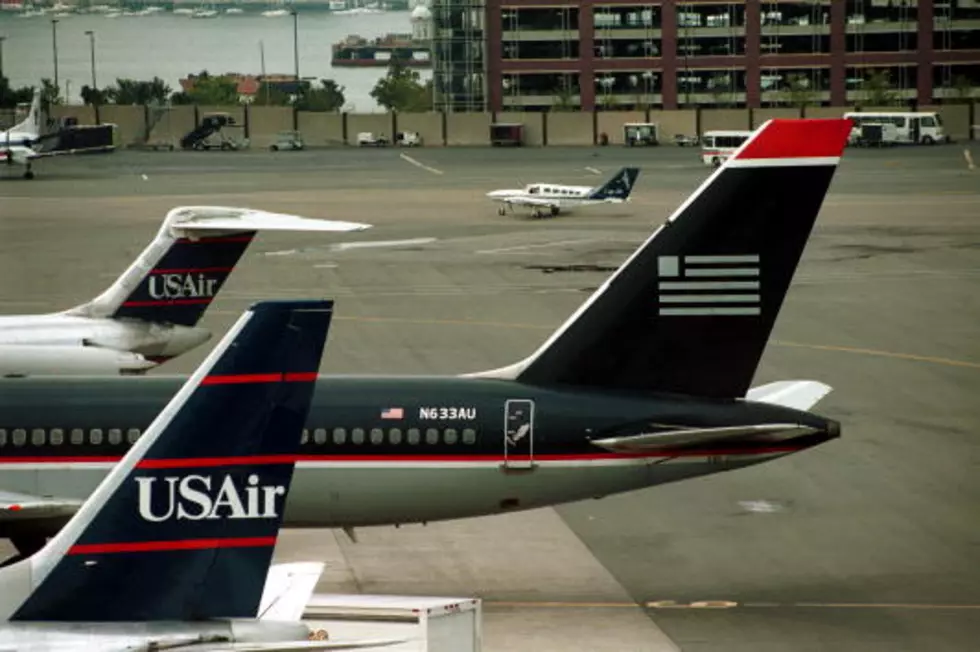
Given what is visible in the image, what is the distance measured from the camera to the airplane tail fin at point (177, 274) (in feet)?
149

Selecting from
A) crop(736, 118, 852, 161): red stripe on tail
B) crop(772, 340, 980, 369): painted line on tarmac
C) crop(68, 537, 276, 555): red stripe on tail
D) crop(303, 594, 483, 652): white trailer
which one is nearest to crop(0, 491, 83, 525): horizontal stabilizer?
crop(303, 594, 483, 652): white trailer

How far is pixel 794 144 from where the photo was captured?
3372 cm

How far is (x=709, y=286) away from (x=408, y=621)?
882 cm

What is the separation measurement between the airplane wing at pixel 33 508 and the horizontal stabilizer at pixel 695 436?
26.8 feet

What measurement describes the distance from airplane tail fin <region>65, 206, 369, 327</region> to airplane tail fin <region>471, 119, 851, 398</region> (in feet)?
43.6

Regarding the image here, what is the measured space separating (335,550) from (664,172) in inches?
4915

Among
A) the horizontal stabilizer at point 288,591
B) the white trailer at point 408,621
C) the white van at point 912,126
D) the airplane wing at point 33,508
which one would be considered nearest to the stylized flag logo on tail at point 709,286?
the white trailer at point 408,621

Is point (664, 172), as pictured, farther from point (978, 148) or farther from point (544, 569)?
point (544, 569)

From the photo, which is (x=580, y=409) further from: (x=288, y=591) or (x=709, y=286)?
(x=288, y=591)

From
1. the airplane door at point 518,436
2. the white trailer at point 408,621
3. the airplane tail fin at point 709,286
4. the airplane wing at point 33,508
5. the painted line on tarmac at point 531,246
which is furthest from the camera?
the painted line on tarmac at point 531,246

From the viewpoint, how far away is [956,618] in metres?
33.4

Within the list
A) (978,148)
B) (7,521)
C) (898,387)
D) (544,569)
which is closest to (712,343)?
(544,569)

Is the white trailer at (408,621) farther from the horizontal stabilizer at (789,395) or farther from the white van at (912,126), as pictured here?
the white van at (912,126)

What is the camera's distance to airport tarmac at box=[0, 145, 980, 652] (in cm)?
3416
